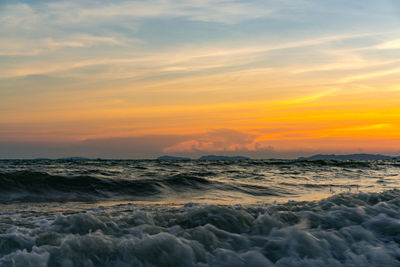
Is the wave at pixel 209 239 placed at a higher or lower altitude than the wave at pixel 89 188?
higher

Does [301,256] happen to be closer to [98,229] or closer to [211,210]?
[211,210]

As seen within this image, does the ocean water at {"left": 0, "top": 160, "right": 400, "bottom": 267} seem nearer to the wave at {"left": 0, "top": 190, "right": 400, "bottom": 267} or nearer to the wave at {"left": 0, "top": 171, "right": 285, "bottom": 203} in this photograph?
the wave at {"left": 0, "top": 190, "right": 400, "bottom": 267}

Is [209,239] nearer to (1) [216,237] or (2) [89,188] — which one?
(1) [216,237]

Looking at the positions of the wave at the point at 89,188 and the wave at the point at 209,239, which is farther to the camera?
the wave at the point at 89,188

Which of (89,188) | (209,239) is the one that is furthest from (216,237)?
(89,188)

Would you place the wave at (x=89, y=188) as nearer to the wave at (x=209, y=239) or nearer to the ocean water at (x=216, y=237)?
the ocean water at (x=216, y=237)

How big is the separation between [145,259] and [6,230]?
1.93 meters

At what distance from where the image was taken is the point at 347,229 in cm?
448

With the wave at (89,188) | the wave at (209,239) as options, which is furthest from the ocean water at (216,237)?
the wave at (89,188)

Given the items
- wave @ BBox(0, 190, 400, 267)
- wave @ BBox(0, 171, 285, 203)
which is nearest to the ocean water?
wave @ BBox(0, 190, 400, 267)

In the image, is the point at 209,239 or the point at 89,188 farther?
the point at 89,188

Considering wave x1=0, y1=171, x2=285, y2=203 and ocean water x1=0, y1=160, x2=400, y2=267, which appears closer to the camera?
ocean water x1=0, y1=160, x2=400, y2=267

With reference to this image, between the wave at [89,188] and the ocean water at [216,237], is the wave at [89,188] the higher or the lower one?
the lower one

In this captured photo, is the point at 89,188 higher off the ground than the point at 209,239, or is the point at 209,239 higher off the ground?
the point at 209,239
